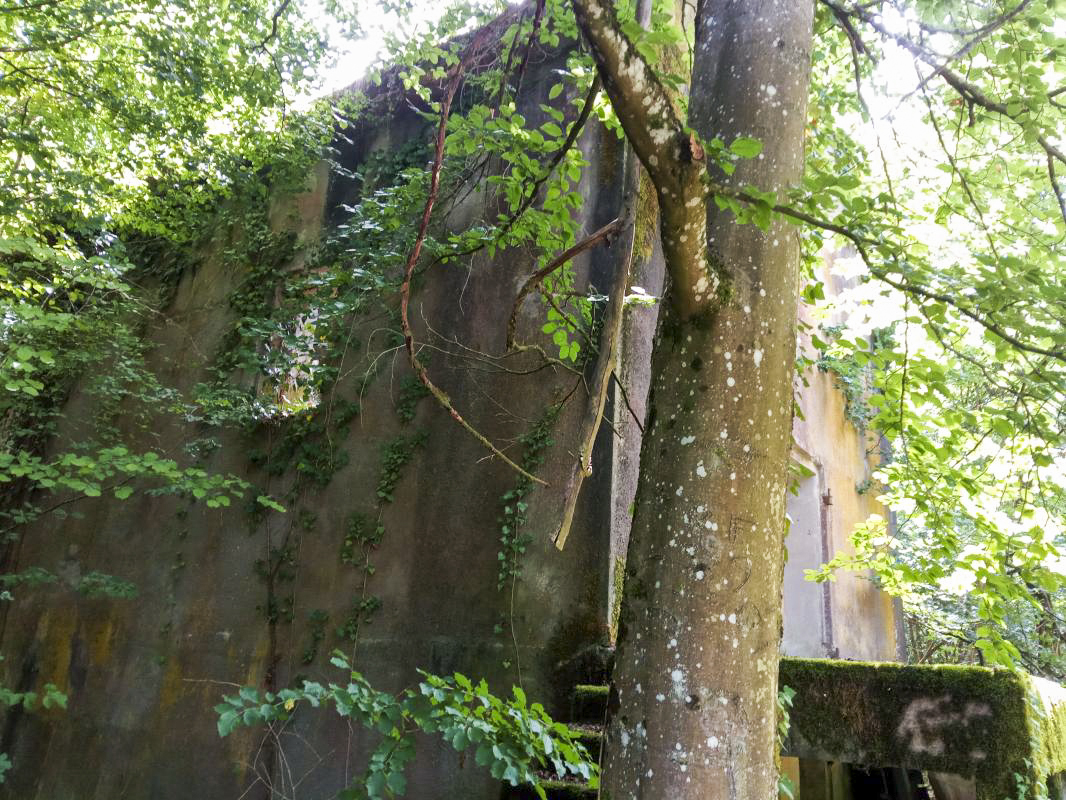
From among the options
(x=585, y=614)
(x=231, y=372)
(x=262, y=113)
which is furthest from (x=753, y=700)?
(x=262, y=113)

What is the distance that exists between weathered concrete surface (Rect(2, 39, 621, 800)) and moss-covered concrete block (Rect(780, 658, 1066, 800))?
1.21 m

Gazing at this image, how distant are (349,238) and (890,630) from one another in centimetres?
736

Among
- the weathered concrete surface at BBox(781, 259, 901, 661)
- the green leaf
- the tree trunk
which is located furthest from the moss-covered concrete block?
the weathered concrete surface at BBox(781, 259, 901, 661)

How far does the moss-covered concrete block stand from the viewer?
10.00 feet

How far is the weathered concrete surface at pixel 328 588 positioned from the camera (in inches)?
176

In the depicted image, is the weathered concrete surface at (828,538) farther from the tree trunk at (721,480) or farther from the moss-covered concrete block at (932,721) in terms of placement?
the tree trunk at (721,480)

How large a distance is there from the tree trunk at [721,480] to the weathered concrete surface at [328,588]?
2269 millimetres

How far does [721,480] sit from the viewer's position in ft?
6.75

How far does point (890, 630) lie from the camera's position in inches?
345

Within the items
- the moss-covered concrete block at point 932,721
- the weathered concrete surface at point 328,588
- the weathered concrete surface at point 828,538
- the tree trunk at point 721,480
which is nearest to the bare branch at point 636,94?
the tree trunk at point 721,480

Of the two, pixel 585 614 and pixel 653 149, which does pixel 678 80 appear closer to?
pixel 653 149

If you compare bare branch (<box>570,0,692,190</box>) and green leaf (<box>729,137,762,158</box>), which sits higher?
bare branch (<box>570,0,692,190</box>)

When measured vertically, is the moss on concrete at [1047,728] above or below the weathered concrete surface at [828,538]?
below

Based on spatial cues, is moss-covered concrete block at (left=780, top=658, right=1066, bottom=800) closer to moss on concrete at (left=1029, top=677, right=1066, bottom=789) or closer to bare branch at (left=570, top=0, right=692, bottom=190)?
moss on concrete at (left=1029, top=677, right=1066, bottom=789)
